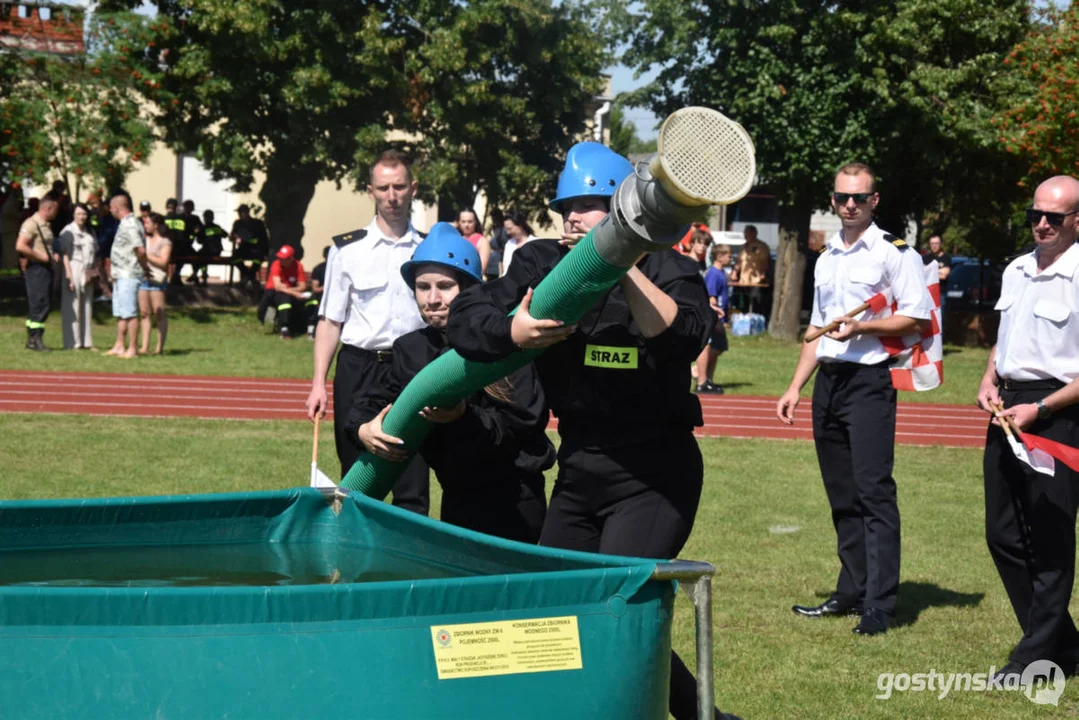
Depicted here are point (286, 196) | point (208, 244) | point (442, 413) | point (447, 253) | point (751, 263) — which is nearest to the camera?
point (442, 413)

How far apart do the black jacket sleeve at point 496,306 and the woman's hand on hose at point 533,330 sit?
15 centimetres

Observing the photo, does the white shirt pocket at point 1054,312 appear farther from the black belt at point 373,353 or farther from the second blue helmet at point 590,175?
the black belt at point 373,353

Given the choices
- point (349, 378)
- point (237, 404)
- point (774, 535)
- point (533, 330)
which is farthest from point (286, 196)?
point (533, 330)

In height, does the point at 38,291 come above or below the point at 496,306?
below

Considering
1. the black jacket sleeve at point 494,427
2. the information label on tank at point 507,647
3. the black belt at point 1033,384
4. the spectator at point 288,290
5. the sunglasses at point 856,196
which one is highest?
the sunglasses at point 856,196

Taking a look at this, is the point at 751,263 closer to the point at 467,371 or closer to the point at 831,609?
the point at 831,609

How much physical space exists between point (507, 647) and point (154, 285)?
17.3m

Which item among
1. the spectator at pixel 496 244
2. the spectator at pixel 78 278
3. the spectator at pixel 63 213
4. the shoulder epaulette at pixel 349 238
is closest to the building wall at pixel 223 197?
the spectator at pixel 496 244

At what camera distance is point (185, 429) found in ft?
45.0

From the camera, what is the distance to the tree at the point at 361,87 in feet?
90.6

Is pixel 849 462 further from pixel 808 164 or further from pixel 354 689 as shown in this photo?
pixel 808 164

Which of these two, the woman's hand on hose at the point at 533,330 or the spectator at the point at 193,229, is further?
the spectator at the point at 193,229

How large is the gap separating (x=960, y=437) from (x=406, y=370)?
10.8m

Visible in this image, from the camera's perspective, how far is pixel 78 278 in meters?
19.8
